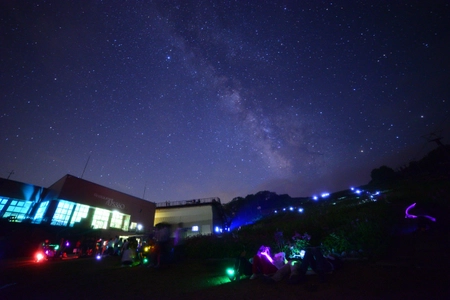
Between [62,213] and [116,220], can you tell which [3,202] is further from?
[116,220]

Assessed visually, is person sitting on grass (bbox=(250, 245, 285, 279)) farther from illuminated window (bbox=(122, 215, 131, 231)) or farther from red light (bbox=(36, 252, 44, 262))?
illuminated window (bbox=(122, 215, 131, 231))

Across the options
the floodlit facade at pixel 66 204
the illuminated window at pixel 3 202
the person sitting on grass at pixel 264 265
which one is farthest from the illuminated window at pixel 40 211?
the person sitting on grass at pixel 264 265

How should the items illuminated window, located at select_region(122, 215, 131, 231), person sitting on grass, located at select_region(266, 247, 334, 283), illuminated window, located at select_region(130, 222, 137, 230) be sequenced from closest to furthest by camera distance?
person sitting on grass, located at select_region(266, 247, 334, 283) → illuminated window, located at select_region(122, 215, 131, 231) → illuminated window, located at select_region(130, 222, 137, 230)

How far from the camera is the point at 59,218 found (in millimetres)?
24328

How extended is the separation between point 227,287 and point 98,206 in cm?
2920

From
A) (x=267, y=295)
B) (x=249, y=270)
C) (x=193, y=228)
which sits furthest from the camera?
(x=193, y=228)

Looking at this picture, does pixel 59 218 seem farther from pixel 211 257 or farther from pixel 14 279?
pixel 211 257

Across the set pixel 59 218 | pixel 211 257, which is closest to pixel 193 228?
pixel 59 218

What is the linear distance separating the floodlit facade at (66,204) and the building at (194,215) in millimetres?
8167

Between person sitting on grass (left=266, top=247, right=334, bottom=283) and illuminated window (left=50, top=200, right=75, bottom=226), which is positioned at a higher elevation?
illuminated window (left=50, top=200, right=75, bottom=226)

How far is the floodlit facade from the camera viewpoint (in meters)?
24.0

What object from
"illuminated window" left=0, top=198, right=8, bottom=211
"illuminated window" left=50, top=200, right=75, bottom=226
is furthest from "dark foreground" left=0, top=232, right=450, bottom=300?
"illuminated window" left=0, top=198, right=8, bottom=211

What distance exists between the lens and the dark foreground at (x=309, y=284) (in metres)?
4.50

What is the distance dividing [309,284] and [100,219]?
31.7 metres
